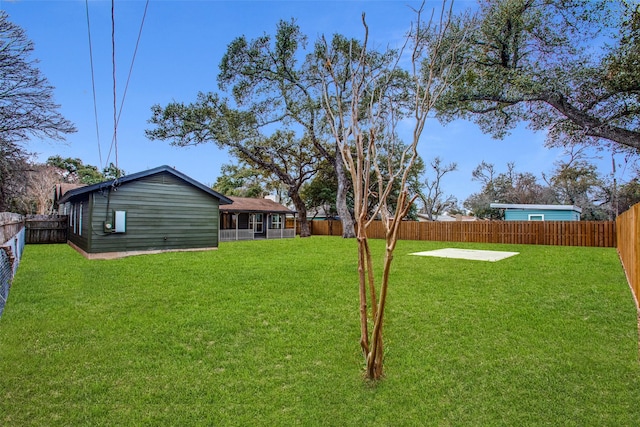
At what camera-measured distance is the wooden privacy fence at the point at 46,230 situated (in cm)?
1473

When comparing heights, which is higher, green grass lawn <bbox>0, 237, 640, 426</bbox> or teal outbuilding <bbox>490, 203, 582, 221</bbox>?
teal outbuilding <bbox>490, 203, 582, 221</bbox>

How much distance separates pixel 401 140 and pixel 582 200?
52.1ft

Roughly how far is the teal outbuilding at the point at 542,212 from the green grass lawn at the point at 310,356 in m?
15.5

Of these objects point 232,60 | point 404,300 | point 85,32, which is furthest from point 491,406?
point 232,60

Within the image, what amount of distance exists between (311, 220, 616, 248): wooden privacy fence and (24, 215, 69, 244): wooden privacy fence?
1633 centimetres

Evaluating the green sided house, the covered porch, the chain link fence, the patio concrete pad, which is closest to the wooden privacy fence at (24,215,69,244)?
the green sided house

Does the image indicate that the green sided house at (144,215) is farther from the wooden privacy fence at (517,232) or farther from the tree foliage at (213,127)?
the wooden privacy fence at (517,232)

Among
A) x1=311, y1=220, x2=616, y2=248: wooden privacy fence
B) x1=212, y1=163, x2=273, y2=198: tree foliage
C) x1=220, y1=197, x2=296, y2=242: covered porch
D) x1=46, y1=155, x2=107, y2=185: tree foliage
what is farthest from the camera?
x1=46, y1=155, x2=107, y2=185: tree foliage

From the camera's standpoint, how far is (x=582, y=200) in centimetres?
2655

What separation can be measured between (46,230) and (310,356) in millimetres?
17037

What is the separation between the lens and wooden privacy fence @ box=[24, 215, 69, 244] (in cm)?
1473

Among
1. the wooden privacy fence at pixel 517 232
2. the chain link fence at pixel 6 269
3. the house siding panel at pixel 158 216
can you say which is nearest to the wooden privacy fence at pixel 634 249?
the chain link fence at pixel 6 269

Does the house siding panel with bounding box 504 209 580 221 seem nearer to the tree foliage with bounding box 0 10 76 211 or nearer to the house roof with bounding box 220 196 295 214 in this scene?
the house roof with bounding box 220 196 295 214

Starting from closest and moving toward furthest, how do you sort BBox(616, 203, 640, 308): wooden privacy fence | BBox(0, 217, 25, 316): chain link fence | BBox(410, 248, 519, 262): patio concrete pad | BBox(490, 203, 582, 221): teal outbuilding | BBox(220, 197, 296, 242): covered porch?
BBox(0, 217, 25, 316): chain link fence
BBox(616, 203, 640, 308): wooden privacy fence
BBox(410, 248, 519, 262): patio concrete pad
BBox(490, 203, 582, 221): teal outbuilding
BBox(220, 197, 296, 242): covered porch
